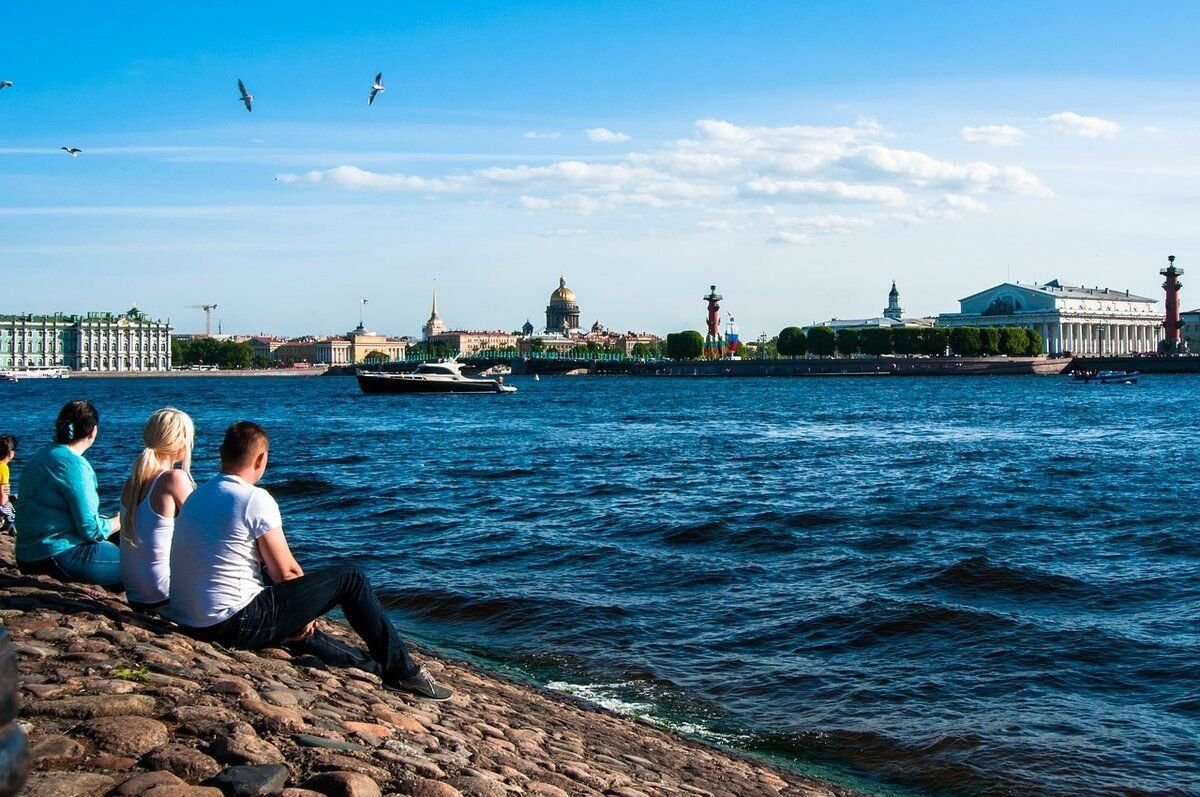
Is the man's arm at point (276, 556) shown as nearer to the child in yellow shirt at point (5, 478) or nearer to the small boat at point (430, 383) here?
the child in yellow shirt at point (5, 478)

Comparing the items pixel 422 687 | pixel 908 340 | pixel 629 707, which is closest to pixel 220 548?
pixel 422 687

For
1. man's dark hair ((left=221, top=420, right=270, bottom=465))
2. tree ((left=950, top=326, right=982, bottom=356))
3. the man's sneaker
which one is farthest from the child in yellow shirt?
tree ((left=950, top=326, right=982, bottom=356))

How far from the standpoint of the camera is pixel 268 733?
3.85 meters

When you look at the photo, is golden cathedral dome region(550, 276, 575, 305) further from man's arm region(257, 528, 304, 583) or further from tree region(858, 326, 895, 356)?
man's arm region(257, 528, 304, 583)

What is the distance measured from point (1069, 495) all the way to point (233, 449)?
1652 cm

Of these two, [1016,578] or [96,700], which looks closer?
[96,700]

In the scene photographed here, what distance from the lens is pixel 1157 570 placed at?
38.9 feet

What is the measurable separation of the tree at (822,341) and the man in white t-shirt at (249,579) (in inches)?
4824

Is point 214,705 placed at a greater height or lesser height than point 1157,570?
greater

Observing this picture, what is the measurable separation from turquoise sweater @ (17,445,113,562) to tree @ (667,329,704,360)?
128 metres

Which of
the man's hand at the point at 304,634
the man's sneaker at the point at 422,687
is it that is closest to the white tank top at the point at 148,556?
the man's hand at the point at 304,634

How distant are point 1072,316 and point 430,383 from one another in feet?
274

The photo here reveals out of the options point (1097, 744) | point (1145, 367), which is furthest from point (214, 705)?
point (1145, 367)

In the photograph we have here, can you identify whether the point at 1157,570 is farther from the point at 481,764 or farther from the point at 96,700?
the point at 96,700
